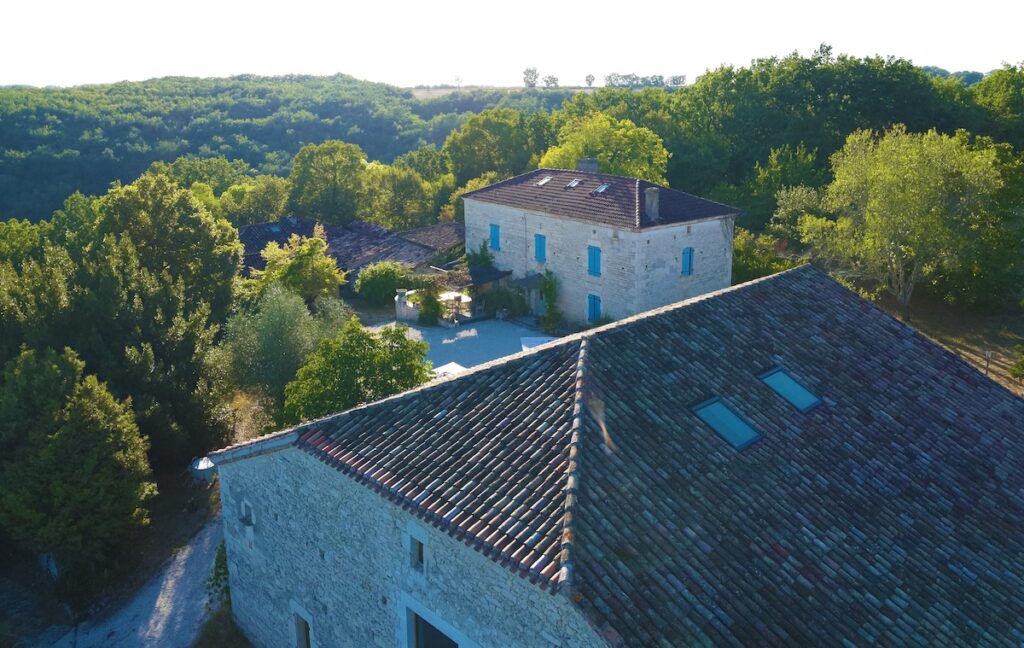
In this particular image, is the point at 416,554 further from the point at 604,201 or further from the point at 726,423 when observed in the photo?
the point at 604,201

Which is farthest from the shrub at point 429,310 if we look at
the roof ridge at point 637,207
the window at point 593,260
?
the roof ridge at point 637,207

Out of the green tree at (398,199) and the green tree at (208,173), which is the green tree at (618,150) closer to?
the green tree at (398,199)

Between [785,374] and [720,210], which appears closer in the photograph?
[785,374]

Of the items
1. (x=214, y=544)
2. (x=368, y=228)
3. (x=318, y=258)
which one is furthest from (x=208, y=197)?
(x=214, y=544)

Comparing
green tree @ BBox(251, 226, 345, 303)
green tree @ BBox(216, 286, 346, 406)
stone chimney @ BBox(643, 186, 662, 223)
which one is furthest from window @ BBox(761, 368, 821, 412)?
green tree @ BBox(251, 226, 345, 303)

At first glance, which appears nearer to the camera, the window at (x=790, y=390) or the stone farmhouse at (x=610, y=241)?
the window at (x=790, y=390)

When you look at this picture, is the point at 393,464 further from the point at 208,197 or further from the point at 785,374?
the point at 208,197
